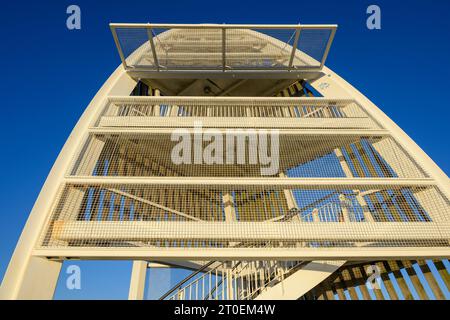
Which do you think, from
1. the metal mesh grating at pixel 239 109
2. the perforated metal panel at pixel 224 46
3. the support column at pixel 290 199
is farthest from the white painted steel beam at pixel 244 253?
the perforated metal panel at pixel 224 46

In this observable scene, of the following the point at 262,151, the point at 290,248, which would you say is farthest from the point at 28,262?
the point at 262,151

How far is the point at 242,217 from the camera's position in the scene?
346 centimetres

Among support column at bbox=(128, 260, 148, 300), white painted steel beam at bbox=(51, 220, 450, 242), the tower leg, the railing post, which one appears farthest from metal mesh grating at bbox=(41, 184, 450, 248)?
support column at bbox=(128, 260, 148, 300)

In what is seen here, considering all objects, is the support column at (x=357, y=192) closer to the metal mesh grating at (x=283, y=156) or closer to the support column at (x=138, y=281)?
the metal mesh grating at (x=283, y=156)

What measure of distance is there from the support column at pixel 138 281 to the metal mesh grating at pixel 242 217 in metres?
4.10

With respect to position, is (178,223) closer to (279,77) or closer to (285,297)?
(285,297)

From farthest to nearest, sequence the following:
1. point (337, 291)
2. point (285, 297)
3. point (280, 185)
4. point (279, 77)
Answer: point (279, 77)
point (337, 291)
point (285, 297)
point (280, 185)

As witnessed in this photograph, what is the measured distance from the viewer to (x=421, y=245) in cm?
278

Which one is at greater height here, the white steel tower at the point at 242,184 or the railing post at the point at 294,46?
the railing post at the point at 294,46

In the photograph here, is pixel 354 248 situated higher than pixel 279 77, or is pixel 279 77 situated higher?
pixel 279 77

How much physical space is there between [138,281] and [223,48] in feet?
19.9

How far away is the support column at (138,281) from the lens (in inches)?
257
